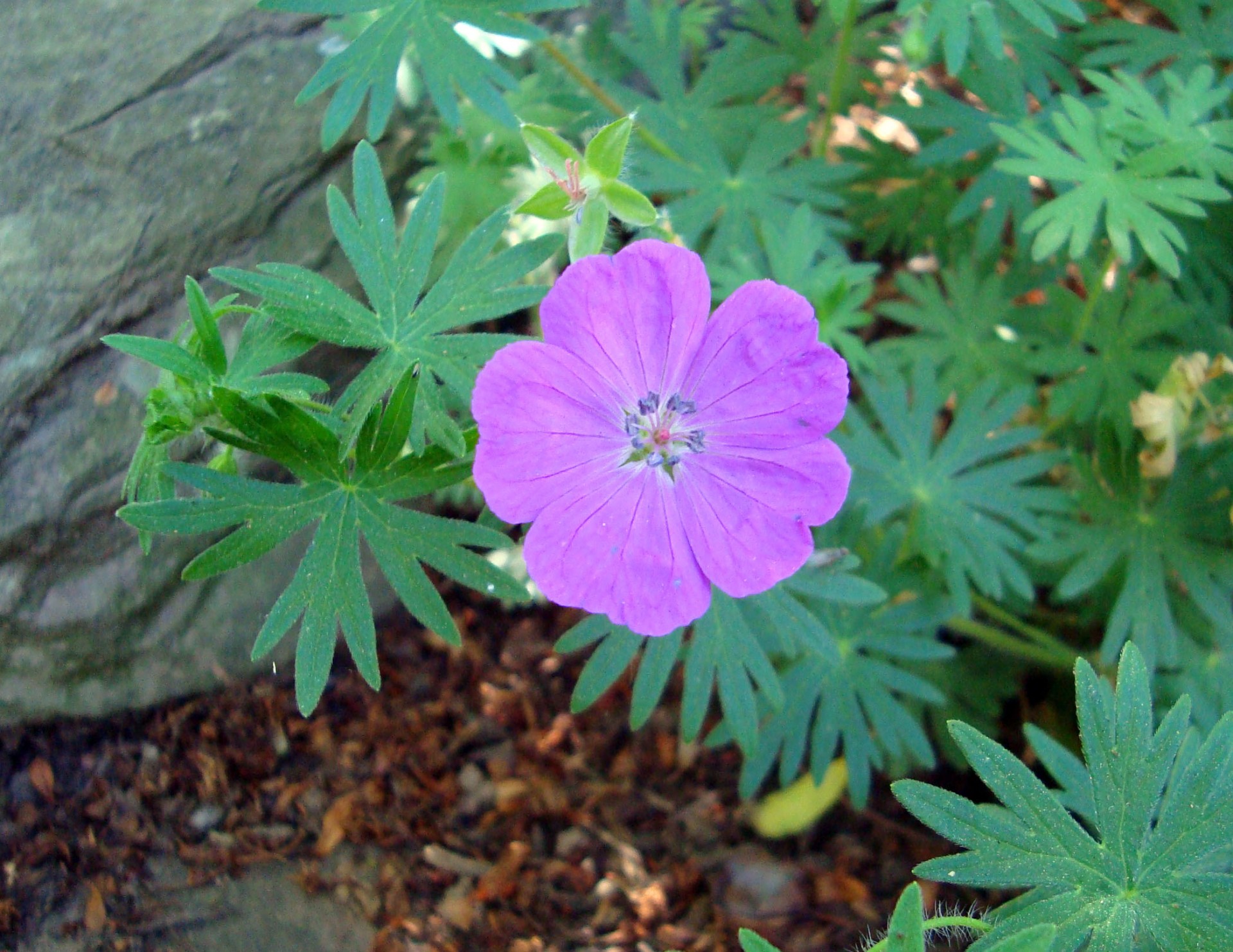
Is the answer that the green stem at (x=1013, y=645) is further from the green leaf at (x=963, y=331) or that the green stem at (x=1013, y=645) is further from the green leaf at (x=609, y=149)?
the green leaf at (x=609, y=149)

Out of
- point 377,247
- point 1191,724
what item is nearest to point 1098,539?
point 1191,724

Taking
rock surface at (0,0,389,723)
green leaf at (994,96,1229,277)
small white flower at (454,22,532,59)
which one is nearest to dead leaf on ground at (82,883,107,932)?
rock surface at (0,0,389,723)

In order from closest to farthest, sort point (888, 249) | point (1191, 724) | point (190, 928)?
point (190, 928) < point (1191, 724) < point (888, 249)

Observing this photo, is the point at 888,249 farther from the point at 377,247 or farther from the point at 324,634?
the point at 324,634

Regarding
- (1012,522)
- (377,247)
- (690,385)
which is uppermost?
(377,247)

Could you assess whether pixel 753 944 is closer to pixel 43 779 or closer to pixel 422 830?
pixel 422 830

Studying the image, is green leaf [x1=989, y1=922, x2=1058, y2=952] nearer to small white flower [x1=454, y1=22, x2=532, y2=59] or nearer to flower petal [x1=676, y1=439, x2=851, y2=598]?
flower petal [x1=676, y1=439, x2=851, y2=598]
